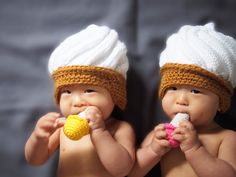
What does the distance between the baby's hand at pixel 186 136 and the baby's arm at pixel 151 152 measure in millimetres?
36

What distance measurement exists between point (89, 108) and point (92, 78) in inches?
2.7

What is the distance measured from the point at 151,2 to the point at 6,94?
483 mm

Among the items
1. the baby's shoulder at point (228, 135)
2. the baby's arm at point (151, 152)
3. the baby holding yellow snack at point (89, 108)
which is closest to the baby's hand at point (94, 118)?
the baby holding yellow snack at point (89, 108)

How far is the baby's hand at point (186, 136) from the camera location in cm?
92

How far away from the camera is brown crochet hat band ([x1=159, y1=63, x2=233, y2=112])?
936mm

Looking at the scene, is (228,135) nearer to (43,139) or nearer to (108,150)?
(108,150)

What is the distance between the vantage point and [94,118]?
0.95 meters

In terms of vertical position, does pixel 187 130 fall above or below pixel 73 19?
below

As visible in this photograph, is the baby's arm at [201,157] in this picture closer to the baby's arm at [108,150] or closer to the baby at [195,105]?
the baby at [195,105]

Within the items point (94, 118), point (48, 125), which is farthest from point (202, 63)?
point (48, 125)

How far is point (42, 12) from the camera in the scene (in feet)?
3.92

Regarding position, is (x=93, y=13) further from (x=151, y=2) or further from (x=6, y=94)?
(x=6, y=94)

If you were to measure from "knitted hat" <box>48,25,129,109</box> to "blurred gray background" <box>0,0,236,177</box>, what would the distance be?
0.42 ft

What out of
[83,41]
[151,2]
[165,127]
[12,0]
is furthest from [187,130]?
[12,0]
